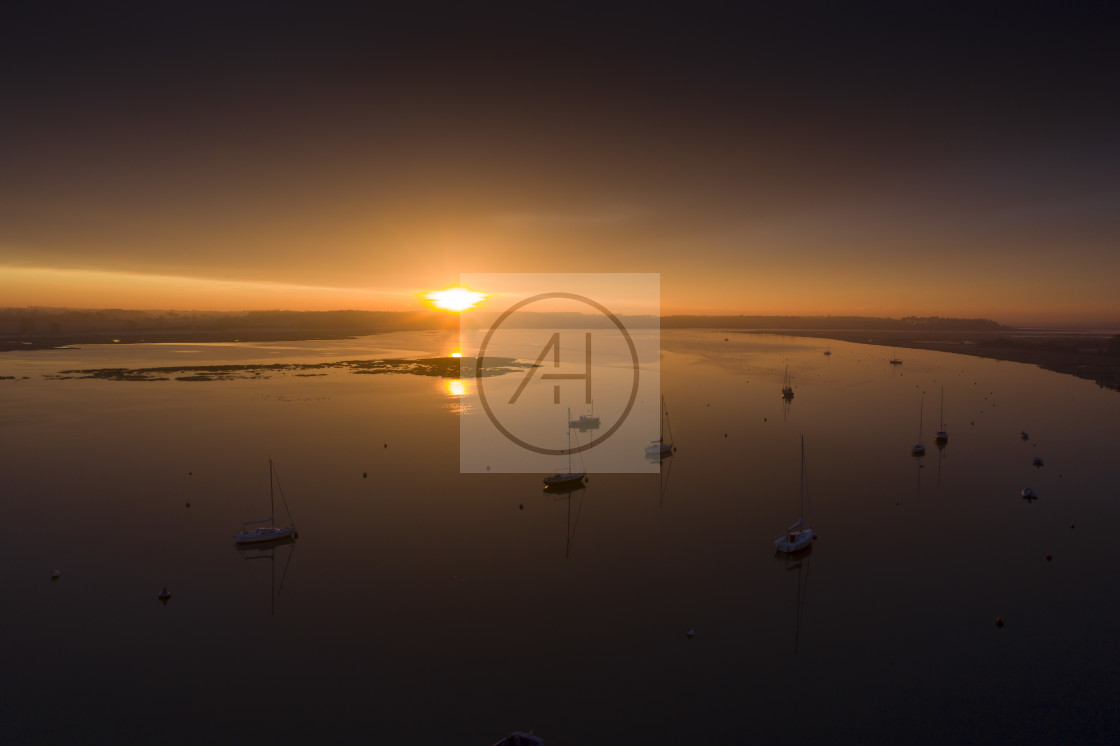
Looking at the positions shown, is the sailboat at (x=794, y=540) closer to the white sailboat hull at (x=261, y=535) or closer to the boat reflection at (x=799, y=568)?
the boat reflection at (x=799, y=568)

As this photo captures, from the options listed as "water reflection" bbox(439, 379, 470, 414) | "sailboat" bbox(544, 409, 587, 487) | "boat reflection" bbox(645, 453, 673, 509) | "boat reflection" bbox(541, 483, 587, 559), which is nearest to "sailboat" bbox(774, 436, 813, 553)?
"boat reflection" bbox(645, 453, 673, 509)

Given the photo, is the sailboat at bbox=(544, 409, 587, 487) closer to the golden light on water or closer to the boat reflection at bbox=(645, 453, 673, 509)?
the boat reflection at bbox=(645, 453, 673, 509)

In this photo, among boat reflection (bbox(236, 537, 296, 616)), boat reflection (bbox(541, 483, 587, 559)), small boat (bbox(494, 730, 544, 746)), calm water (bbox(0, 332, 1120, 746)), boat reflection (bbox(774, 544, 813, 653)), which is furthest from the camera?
boat reflection (bbox(541, 483, 587, 559))

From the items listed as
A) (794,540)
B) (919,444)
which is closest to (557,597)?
(794,540)

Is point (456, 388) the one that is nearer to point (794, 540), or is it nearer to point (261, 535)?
point (261, 535)

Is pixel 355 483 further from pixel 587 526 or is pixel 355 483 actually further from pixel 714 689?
pixel 714 689

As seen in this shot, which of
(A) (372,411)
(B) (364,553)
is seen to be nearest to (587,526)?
(B) (364,553)

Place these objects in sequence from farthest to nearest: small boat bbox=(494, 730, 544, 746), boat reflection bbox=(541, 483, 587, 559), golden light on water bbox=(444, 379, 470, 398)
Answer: golden light on water bbox=(444, 379, 470, 398), boat reflection bbox=(541, 483, 587, 559), small boat bbox=(494, 730, 544, 746)

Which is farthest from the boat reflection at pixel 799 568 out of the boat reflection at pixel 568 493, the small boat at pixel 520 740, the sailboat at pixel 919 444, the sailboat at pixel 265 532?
the sailboat at pixel 265 532
